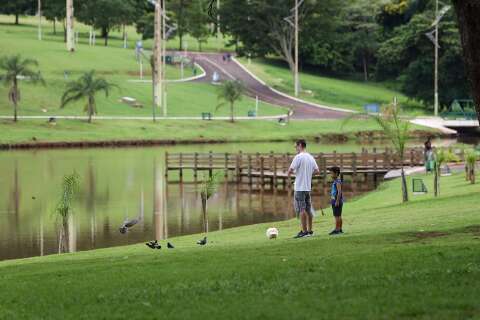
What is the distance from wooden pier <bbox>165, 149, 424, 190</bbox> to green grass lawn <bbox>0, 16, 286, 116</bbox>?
32.0m

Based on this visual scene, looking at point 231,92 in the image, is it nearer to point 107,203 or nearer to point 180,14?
point 180,14

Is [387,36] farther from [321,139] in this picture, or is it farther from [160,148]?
[160,148]

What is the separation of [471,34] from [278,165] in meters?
41.6

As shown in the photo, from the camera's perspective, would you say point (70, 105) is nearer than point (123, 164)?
No

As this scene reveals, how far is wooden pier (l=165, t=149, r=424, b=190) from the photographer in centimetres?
5706

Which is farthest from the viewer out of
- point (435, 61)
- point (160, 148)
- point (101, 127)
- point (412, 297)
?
point (435, 61)

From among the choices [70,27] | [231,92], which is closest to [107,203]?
[231,92]

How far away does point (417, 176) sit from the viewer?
5156 cm

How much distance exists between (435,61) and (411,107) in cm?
1312

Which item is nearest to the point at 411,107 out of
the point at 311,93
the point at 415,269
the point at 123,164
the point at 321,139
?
the point at 311,93

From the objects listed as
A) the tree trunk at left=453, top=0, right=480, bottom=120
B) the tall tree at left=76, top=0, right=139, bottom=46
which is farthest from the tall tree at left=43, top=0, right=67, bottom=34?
the tree trunk at left=453, top=0, right=480, bottom=120

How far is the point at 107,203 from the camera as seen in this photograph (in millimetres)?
45812

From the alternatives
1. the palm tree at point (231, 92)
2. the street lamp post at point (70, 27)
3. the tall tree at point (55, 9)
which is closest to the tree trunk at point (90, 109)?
the palm tree at point (231, 92)

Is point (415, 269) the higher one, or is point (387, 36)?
point (387, 36)
